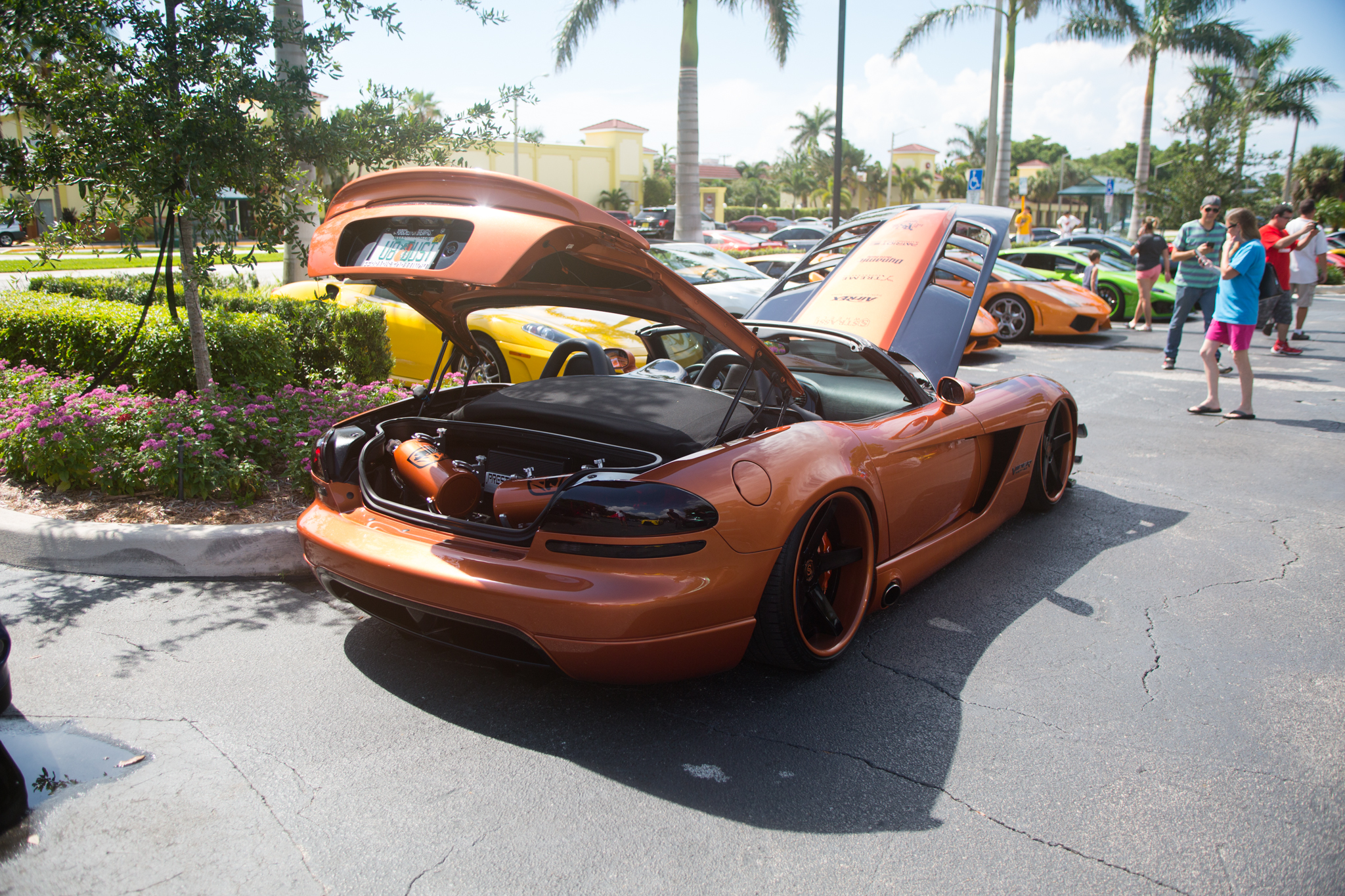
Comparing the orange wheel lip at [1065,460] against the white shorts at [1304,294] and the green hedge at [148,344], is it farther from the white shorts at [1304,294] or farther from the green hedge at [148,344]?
the white shorts at [1304,294]

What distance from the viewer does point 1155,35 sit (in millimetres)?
29062

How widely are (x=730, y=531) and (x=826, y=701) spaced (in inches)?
29.9

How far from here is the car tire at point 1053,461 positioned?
191 inches

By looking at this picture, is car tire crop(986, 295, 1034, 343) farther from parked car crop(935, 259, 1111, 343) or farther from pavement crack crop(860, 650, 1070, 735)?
pavement crack crop(860, 650, 1070, 735)

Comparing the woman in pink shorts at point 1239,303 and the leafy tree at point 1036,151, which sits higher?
the leafy tree at point 1036,151

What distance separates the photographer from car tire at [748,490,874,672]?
2840 millimetres

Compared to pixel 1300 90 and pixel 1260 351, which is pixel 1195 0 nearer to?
pixel 1300 90

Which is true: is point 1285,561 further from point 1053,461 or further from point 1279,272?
point 1279,272

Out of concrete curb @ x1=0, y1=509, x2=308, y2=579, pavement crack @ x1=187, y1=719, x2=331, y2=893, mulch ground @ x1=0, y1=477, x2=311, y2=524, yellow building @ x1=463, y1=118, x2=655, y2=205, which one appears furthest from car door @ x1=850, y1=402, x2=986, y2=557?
yellow building @ x1=463, y1=118, x2=655, y2=205

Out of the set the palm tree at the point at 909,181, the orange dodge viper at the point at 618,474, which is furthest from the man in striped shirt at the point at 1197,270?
the palm tree at the point at 909,181

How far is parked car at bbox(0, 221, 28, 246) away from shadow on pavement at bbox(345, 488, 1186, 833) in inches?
132

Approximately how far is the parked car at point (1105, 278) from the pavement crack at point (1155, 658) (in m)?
12.0

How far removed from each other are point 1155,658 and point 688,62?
1635cm

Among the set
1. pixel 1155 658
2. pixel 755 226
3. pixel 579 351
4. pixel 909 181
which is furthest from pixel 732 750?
pixel 909 181
